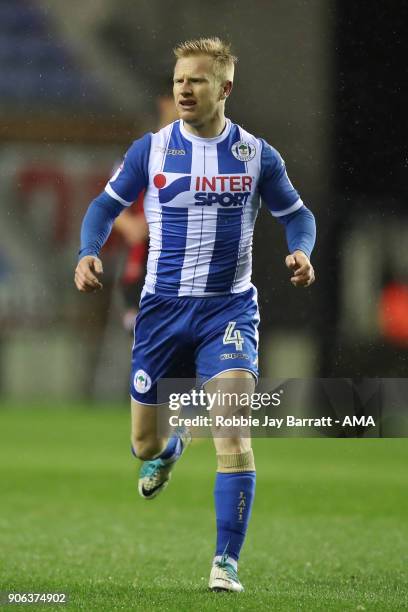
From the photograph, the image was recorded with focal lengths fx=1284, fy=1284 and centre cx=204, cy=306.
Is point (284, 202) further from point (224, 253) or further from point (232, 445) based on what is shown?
point (232, 445)

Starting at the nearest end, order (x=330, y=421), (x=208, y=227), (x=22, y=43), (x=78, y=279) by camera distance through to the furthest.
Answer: (x=78, y=279) < (x=208, y=227) < (x=330, y=421) < (x=22, y=43)

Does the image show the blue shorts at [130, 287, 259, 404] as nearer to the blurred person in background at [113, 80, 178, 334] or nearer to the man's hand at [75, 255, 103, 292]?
the man's hand at [75, 255, 103, 292]

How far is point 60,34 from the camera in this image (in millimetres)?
19734

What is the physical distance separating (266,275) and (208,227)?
12683mm

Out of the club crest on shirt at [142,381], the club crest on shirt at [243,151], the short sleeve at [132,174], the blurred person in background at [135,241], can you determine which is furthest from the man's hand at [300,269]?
the blurred person in background at [135,241]

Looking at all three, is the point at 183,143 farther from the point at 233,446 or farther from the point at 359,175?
the point at 359,175

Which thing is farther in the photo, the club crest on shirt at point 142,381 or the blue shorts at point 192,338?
the club crest on shirt at point 142,381

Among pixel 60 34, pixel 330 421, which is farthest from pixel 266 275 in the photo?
pixel 330 421

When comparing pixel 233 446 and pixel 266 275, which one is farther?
pixel 266 275

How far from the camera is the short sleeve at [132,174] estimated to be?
4516 millimetres

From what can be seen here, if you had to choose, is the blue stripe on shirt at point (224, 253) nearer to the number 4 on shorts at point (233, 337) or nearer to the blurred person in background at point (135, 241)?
the number 4 on shorts at point (233, 337)

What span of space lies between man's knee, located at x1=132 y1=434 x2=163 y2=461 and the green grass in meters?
0.45

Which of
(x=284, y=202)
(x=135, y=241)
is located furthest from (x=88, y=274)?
(x=135, y=241)

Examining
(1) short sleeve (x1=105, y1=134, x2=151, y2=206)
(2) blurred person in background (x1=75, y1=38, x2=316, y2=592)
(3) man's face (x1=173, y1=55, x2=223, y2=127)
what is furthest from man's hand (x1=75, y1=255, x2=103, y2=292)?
(3) man's face (x1=173, y1=55, x2=223, y2=127)
